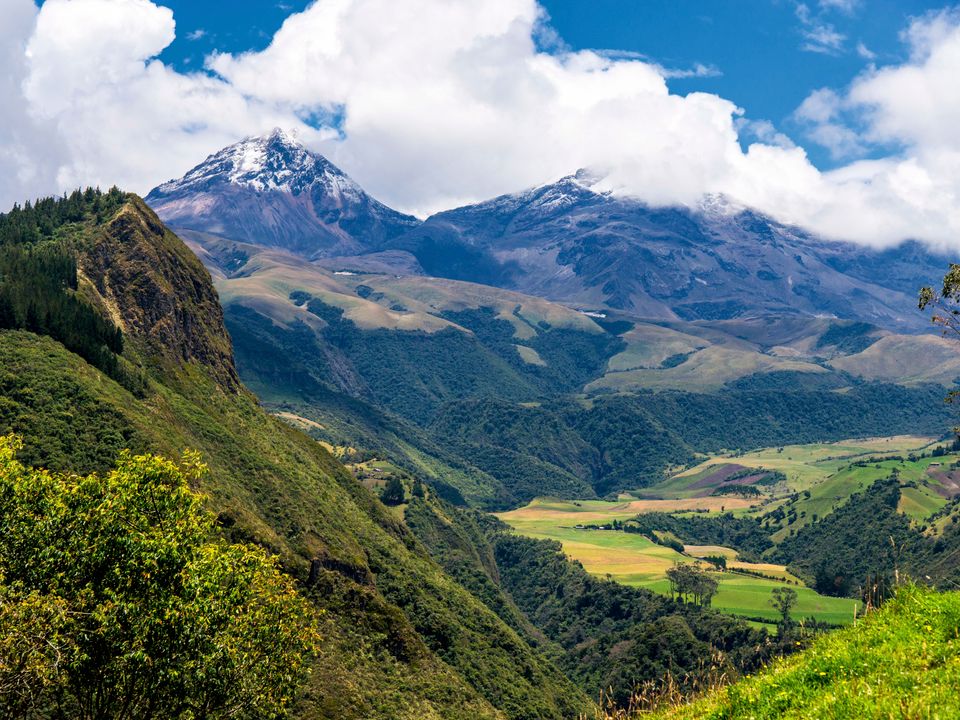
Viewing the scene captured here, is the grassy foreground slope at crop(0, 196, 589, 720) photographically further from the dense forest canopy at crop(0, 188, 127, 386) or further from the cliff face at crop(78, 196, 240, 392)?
the dense forest canopy at crop(0, 188, 127, 386)

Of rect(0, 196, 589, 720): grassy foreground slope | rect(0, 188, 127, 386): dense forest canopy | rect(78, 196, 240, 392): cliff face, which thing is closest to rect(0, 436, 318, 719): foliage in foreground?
rect(0, 196, 589, 720): grassy foreground slope

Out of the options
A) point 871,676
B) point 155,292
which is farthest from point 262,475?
point 871,676

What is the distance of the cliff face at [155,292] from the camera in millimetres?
140750

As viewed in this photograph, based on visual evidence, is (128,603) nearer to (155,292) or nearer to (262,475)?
(262,475)

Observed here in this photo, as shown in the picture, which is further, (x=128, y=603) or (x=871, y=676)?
(x=128, y=603)

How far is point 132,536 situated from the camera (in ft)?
109

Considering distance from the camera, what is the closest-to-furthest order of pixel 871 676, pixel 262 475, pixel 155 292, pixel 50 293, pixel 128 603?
1. pixel 871 676
2. pixel 128 603
3. pixel 50 293
4. pixel 262 475
5. pixel 155 292

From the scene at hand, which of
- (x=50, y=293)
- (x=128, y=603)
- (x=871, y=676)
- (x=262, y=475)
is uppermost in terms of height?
(x=50, y=293)

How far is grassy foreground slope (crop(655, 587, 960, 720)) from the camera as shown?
17.1m

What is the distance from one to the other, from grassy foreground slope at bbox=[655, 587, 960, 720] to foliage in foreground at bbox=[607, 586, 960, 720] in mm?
20

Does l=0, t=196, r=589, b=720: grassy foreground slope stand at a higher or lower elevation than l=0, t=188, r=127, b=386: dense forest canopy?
lower

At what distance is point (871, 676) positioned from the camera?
18.6 metres

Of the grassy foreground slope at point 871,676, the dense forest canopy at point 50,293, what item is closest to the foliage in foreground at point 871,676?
the grassy foreground slope at point 871,676

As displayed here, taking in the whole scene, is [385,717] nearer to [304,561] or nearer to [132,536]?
[304,561]
